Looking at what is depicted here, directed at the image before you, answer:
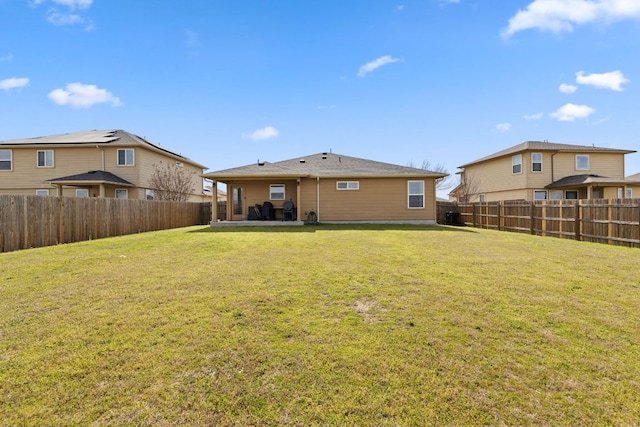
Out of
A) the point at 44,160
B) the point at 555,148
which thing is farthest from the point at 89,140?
the point at 555,148

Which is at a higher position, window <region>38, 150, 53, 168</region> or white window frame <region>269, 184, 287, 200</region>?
window <region>38, 150, 53, 168</region>

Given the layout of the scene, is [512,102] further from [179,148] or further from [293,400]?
[179,148]

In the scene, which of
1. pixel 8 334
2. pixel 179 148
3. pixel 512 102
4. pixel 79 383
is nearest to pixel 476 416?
pixel 79 383

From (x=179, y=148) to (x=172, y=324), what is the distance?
82.9 feet

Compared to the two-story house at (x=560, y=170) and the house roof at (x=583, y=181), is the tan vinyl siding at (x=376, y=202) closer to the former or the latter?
the two-story house at (x=560, y=170)

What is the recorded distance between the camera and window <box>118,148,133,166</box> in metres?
19.4

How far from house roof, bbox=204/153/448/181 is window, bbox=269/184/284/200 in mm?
1018

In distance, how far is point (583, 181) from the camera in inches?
758

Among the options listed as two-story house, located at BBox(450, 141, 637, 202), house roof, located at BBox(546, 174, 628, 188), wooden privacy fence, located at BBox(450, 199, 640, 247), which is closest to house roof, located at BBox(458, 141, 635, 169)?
two-story house, located at BBox(450, 141, 637, 202)

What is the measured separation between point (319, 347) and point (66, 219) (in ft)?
35.2

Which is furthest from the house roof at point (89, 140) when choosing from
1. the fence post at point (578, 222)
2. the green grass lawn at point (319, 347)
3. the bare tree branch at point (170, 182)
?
the fence post at point (578, 222)

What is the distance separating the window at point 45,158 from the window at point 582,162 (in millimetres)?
34923

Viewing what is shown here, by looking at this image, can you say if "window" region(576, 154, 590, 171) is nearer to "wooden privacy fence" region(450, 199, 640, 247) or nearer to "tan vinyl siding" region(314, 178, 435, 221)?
"wooden privacy fence" region(450, 199, 640, 247)

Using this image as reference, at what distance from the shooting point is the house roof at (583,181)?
62.9 feet
